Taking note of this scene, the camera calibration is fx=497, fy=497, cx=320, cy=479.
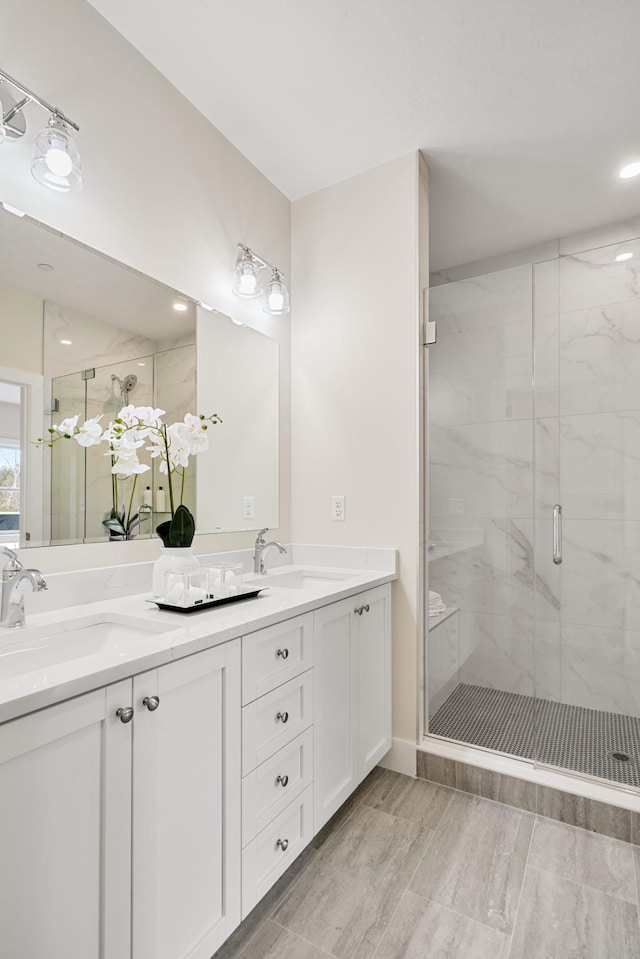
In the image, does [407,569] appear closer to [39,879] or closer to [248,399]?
[248,399]

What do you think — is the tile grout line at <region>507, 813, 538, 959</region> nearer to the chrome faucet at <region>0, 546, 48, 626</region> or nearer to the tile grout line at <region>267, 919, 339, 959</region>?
the tile grout line at <region>267, 919, 339, 959</region>

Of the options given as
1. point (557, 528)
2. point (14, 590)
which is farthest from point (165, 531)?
point (557, 528)

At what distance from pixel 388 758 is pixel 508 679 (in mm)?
645

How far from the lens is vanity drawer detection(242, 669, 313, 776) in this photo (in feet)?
3.96

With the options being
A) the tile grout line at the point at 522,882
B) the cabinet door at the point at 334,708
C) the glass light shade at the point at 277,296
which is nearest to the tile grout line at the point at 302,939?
the cabinet door at the point at 334,708

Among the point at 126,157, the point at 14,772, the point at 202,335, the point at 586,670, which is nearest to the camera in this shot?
the point at 14,772

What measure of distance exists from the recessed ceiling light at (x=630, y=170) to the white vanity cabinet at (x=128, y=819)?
8.25 feet

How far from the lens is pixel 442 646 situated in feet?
7.26

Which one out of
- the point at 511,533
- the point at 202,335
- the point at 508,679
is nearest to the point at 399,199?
the point at 202,335

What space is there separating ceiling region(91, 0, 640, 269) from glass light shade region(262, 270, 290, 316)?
514 mm

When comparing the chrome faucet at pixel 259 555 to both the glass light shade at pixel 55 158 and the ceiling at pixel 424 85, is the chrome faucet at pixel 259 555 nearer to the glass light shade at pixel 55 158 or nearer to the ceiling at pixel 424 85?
the glass light shade at pixel 55 158

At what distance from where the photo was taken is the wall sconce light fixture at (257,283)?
200cm

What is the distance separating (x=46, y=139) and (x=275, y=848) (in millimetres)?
1908

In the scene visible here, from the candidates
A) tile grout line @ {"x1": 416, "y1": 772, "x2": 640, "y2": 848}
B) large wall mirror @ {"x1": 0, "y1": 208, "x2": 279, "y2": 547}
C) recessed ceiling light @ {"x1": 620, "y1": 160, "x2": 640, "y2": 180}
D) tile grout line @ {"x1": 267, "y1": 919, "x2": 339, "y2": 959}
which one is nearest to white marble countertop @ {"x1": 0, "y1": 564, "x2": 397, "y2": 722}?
large wall mirror @ {"x1": 0, "y1": 208, "x2": 279, "y2": 547}
